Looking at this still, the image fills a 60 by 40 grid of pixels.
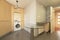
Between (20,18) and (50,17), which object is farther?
(20,18)

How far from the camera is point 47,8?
10.7m

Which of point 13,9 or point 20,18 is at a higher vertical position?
point 13,9

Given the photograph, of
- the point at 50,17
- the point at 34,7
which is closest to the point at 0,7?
the point at 34,7

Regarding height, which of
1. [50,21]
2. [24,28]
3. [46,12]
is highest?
[46,12]

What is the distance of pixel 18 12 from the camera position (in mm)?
11859

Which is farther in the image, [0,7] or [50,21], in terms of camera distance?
[50,21]

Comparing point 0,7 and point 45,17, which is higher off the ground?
point 0,7

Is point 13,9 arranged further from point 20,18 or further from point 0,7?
point 0,7

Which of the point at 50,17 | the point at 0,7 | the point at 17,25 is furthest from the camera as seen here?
the point at 17,25

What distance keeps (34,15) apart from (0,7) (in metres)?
2.61

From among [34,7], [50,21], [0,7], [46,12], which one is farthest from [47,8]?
[0,7]

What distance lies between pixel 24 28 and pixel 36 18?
4481 mm

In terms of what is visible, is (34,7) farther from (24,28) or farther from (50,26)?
(24,28)

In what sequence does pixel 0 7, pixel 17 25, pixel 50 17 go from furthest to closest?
pixel 17 25, pixel 50 17, pixel 0 7
